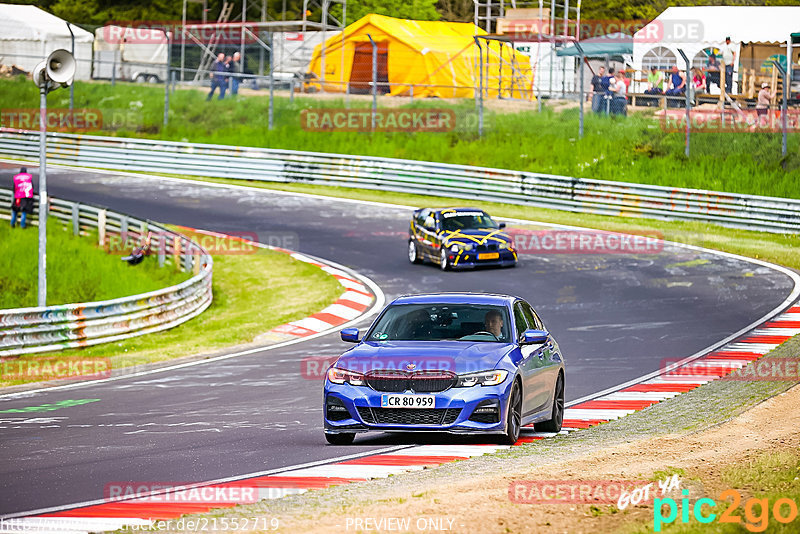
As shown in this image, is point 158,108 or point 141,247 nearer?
point 141,247

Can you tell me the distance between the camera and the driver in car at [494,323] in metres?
11.4

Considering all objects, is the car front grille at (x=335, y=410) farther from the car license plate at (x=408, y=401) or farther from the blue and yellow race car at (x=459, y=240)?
the blue and yellow race car at (x=459, y=240)

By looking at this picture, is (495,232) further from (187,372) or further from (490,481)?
(490,481)

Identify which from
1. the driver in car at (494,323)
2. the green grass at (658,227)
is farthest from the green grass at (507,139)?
the driver in car at (494,323)

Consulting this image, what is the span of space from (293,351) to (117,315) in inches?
139

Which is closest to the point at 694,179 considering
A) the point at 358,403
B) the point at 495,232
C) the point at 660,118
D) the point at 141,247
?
the point at 660,118

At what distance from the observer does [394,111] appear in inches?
1646

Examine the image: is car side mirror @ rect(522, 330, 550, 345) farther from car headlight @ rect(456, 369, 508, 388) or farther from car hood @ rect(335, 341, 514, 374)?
car headlight @ rect(456, 369, 508, 388)

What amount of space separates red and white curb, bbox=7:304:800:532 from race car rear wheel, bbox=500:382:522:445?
0.44 feet

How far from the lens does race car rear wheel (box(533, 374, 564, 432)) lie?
11977 mm

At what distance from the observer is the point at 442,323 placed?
37.8 ft

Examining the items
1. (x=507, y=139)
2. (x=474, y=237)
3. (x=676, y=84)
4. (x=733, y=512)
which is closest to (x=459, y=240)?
(x=474, y=237)

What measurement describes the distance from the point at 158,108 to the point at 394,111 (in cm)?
1017

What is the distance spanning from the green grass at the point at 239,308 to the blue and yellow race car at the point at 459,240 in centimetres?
229
